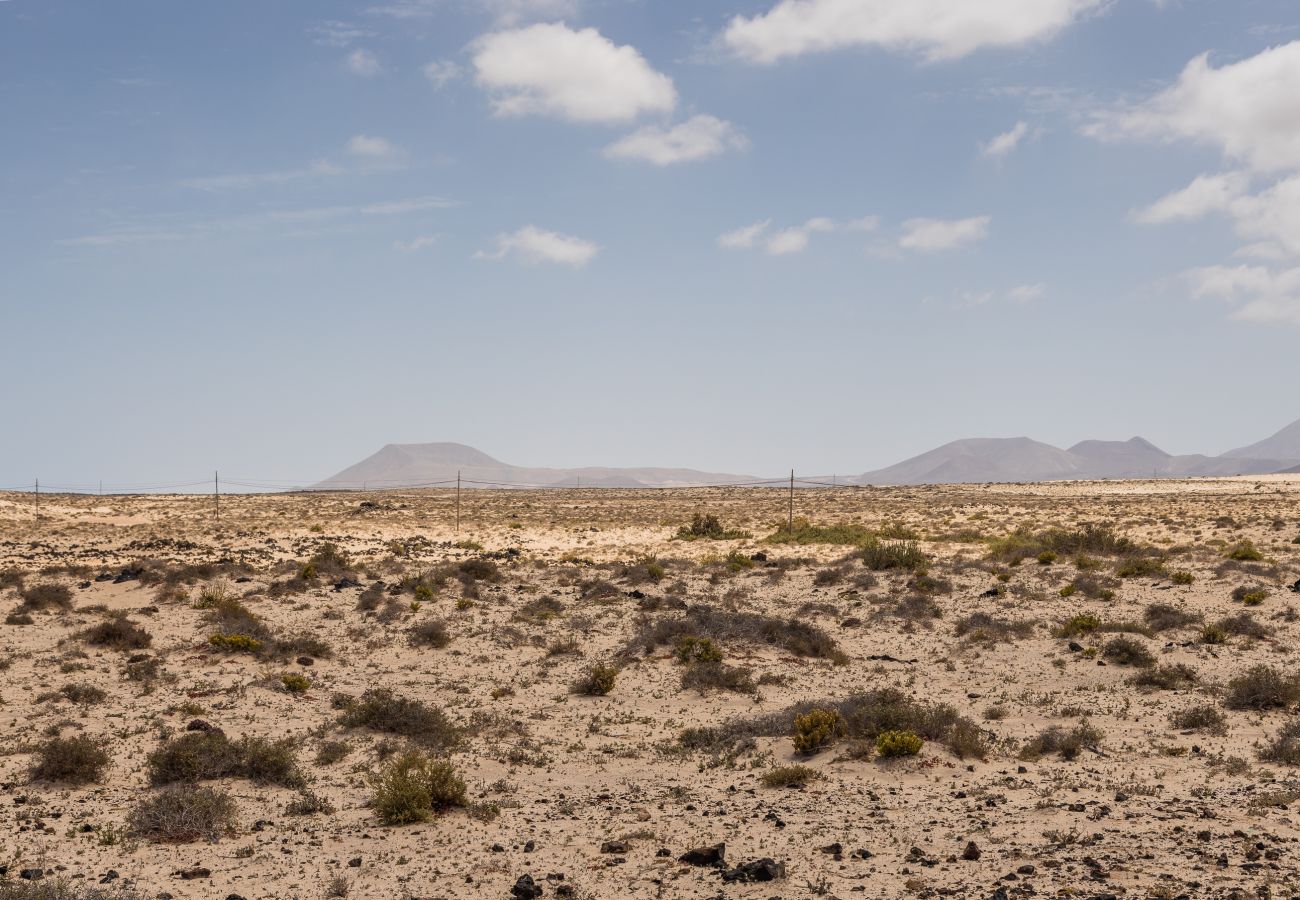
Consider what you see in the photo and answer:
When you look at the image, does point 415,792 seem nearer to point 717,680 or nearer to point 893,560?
point 717,680

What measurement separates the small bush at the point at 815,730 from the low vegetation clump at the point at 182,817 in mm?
8042

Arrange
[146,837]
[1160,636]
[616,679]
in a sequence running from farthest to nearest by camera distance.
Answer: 1. [1160,636]
2. [616,679]
3. [146,837]

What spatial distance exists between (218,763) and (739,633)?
495 inches

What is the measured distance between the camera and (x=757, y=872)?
10.3m

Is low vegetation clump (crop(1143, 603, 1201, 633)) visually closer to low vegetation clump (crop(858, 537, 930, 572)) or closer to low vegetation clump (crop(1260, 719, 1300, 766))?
low vegetation clump (crop(1260, 719, 1300, 766))

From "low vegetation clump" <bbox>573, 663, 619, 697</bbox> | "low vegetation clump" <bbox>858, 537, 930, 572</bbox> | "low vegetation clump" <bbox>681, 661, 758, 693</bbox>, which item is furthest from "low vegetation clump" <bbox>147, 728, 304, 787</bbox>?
"low vegetation clump" <bbox>858, 537, 930, 572</bbox>

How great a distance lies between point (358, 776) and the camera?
47.0 ft

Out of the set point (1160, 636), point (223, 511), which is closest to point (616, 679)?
point (1160, 636)

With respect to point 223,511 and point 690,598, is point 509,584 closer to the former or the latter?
point 690,598

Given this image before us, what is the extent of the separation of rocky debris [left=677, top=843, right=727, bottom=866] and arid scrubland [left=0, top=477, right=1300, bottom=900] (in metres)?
0.04

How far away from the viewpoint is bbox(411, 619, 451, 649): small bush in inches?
930

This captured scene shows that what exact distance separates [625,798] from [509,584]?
66.6ft

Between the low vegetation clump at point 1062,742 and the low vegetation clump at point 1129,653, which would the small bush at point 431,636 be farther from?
the low vegetation clump at point 1129,653

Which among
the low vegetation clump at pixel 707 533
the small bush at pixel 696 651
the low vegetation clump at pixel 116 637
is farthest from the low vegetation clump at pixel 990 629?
the low vegetation clump at pixel 707 533
